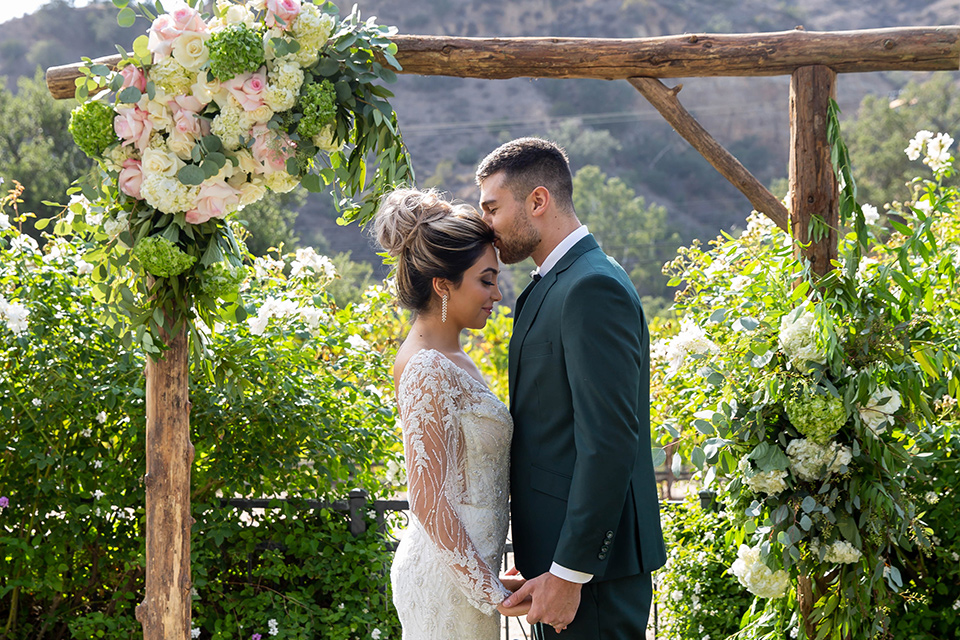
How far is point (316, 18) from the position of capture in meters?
2.11

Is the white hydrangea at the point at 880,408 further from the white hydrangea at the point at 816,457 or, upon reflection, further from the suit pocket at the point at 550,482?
the suit pocket at the point at 550,482

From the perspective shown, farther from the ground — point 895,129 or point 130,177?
point 895,129

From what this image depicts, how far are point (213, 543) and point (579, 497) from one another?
2072mm

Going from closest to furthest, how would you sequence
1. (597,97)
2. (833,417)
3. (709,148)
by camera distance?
(833,417)
(709,148)
(597,97)

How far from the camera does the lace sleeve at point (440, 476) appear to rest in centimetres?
191

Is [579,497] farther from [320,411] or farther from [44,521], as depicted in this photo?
[44,521]

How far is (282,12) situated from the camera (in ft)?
6.83

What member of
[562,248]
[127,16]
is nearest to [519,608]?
[562,248]

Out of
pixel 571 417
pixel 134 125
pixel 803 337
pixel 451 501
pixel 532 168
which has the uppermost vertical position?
pixel 134 125

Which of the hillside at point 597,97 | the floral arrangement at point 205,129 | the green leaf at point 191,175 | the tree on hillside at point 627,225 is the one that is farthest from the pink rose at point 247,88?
the hillside at point 597,97

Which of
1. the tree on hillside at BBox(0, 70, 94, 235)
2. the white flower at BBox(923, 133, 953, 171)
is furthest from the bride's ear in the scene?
the tree on hillside at BBox(0, 70, 94, 235)

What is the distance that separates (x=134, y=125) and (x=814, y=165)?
2.26 m

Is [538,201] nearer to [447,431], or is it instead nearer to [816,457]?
[447,431]

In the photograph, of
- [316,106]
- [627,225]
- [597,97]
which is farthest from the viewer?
[597,97]
